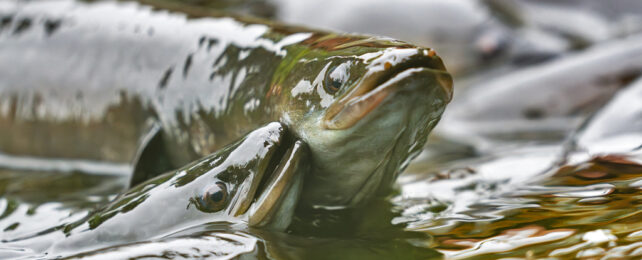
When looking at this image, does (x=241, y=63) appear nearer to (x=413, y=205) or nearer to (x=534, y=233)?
(x=413, y=205)

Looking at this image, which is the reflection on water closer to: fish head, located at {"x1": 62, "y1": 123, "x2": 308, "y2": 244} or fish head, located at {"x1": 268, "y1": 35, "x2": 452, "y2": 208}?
fish head, located at {"x1": 268, "y1": 35, "x2": 452, "y2": 208}

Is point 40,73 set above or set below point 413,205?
above

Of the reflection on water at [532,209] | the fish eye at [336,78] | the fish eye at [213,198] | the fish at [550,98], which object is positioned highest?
the fish at [550,98]

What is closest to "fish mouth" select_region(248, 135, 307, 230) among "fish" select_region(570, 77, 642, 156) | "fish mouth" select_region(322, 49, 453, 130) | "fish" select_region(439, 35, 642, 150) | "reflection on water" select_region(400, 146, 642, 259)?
"fish mouth" select_region(322, 49, 453, 130)

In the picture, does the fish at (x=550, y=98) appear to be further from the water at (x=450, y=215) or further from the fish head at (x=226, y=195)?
the fish head at (x=226, y=195)

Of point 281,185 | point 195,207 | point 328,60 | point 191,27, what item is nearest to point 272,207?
point 281,185

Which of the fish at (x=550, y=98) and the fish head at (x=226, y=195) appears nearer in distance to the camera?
the fish head at (x=226, y=195)

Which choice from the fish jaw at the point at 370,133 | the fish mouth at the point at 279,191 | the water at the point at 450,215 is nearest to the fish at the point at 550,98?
the water at the point at 450,215
